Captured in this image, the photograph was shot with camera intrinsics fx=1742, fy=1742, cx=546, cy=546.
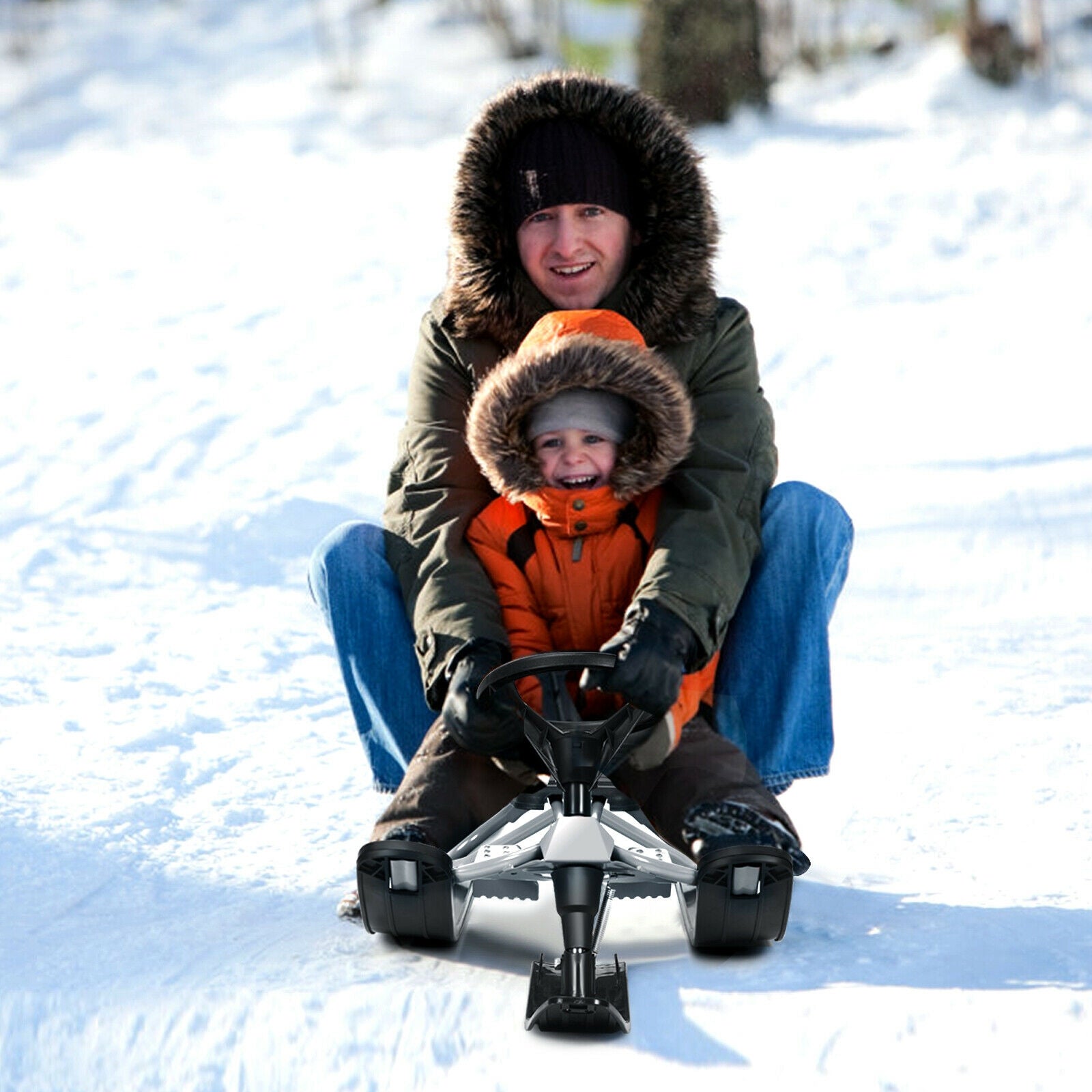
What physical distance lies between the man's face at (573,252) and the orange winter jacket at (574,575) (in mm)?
426

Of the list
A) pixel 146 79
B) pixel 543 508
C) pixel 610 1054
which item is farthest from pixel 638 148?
pixel 146 79

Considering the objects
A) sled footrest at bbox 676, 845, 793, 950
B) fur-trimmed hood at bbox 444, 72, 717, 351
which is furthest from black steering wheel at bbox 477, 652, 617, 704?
fur-trimmed hood at bbox 444, 72, 717, 351

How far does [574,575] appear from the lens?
8.79 ft

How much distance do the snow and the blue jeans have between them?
0.24 metres

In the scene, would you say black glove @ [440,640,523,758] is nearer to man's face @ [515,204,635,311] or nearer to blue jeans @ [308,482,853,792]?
blue jeans @ [308,482,853,792]

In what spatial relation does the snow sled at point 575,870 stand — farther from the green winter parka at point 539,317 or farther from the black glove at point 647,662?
the green winter parka at point 539,317

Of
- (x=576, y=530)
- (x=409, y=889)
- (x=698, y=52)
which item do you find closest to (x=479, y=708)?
(x=409, y=889)

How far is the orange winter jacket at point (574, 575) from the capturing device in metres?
2.67

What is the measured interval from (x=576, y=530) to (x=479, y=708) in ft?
1.23

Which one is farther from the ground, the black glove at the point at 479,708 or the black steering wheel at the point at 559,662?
the black steering wheel at the point at 559,662

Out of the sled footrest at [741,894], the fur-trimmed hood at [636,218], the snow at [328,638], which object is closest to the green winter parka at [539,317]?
the fur-trimmed hood at [636,218]

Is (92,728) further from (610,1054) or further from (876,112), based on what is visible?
(876,112)

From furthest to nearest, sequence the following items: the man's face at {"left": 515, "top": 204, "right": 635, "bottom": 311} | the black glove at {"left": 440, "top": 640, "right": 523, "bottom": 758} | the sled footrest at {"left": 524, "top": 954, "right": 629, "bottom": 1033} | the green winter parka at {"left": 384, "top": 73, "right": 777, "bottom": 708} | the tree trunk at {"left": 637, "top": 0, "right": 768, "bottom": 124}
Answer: the tree trunk at {"left": 637, "top": 0, "right": 768, "bottom": 124}, the man's face at {"left": 515, "top": 204, "right": 635, "bottom": 311}, the green winter parka at {"left": 384, "top": 73, "right": 777, "bottom": 708}, the black glove at {"left": 440, "top": 640, "right": 523, "bottom": 758}, the sled footrest at {"left": 524, "top": 954, "right": 629, "bottom": 1033}

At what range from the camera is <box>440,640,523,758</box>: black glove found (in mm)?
2459
